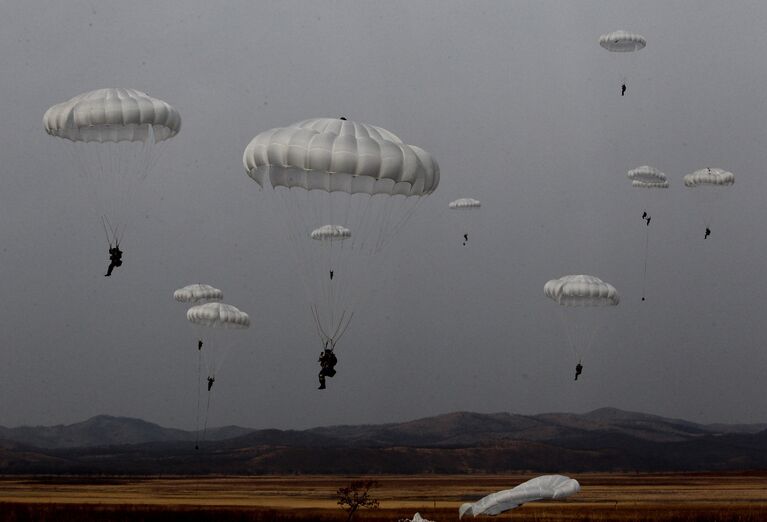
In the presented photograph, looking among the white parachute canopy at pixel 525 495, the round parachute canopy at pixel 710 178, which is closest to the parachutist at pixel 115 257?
the white parachute canopy at pixel 525 495

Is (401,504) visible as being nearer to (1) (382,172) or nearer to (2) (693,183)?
(2) (693,183)

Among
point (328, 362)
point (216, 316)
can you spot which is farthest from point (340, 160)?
point (216, 316)

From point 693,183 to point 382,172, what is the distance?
143ft

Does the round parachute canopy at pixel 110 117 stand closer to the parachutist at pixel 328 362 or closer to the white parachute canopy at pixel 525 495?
the parachutist at pixel 328 362

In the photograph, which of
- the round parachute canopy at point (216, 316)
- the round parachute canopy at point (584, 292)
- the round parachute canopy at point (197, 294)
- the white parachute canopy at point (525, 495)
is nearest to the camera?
the white parachute canopy at point (525, 495)

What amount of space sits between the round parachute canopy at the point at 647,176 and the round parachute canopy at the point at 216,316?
1227 inches

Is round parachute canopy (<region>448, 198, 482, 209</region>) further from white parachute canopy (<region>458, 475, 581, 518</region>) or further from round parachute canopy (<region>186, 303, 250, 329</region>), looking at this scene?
white parachute canopy (<region>458, 475, 581, 518</region>)

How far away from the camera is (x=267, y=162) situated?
134 ft

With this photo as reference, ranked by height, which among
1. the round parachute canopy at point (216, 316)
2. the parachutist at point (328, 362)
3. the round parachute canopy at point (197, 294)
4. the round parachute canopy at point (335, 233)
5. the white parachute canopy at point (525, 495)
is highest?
the round parachute canopy at point (335, 233)

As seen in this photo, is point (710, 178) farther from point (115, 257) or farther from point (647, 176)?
point (115, 257)

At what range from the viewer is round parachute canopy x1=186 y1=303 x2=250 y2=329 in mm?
68250

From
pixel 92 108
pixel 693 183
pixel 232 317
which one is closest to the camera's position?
pixel 92 108

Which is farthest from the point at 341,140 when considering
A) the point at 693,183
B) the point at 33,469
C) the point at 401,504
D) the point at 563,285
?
the point at 33,469

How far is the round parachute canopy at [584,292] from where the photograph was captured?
6315cm
